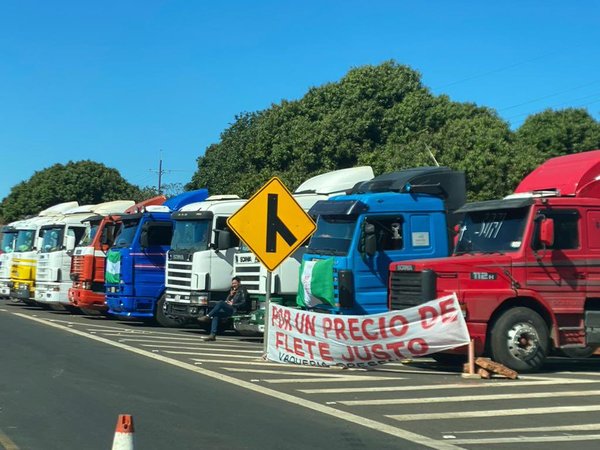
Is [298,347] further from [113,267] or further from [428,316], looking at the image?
[113,267]

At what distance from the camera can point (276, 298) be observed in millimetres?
17141

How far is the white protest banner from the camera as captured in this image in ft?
39.0

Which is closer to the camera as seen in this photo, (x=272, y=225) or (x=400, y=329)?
(x=400, y=329)

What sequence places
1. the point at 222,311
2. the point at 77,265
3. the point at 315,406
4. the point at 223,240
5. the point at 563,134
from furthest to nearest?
the point at 563,134 → the point at 77,265 → the point at 223,240 → the point at 222,311 → the point at 315,406

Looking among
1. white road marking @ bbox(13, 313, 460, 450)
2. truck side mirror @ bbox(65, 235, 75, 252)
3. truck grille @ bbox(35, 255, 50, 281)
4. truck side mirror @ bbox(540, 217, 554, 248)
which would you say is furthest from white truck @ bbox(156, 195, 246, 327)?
truck side mirror @ bbox(540, 217, 554, 248)

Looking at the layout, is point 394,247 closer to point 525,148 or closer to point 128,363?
point 128,363

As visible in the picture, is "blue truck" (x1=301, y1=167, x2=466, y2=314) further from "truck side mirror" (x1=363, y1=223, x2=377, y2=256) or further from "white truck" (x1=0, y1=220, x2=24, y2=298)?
"white truck" (x1=0, y1=220, x2=24, y2=298)

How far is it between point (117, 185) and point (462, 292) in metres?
51.5

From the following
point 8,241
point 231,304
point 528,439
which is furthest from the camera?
point 8,241

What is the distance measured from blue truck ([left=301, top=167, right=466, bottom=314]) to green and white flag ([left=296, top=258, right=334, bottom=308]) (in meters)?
0.09

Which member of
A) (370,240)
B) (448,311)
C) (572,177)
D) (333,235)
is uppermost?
(572,177)

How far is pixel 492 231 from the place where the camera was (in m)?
12.8

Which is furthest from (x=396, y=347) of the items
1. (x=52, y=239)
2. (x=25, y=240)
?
(x=25, y=240)

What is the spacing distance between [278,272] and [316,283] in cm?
295
